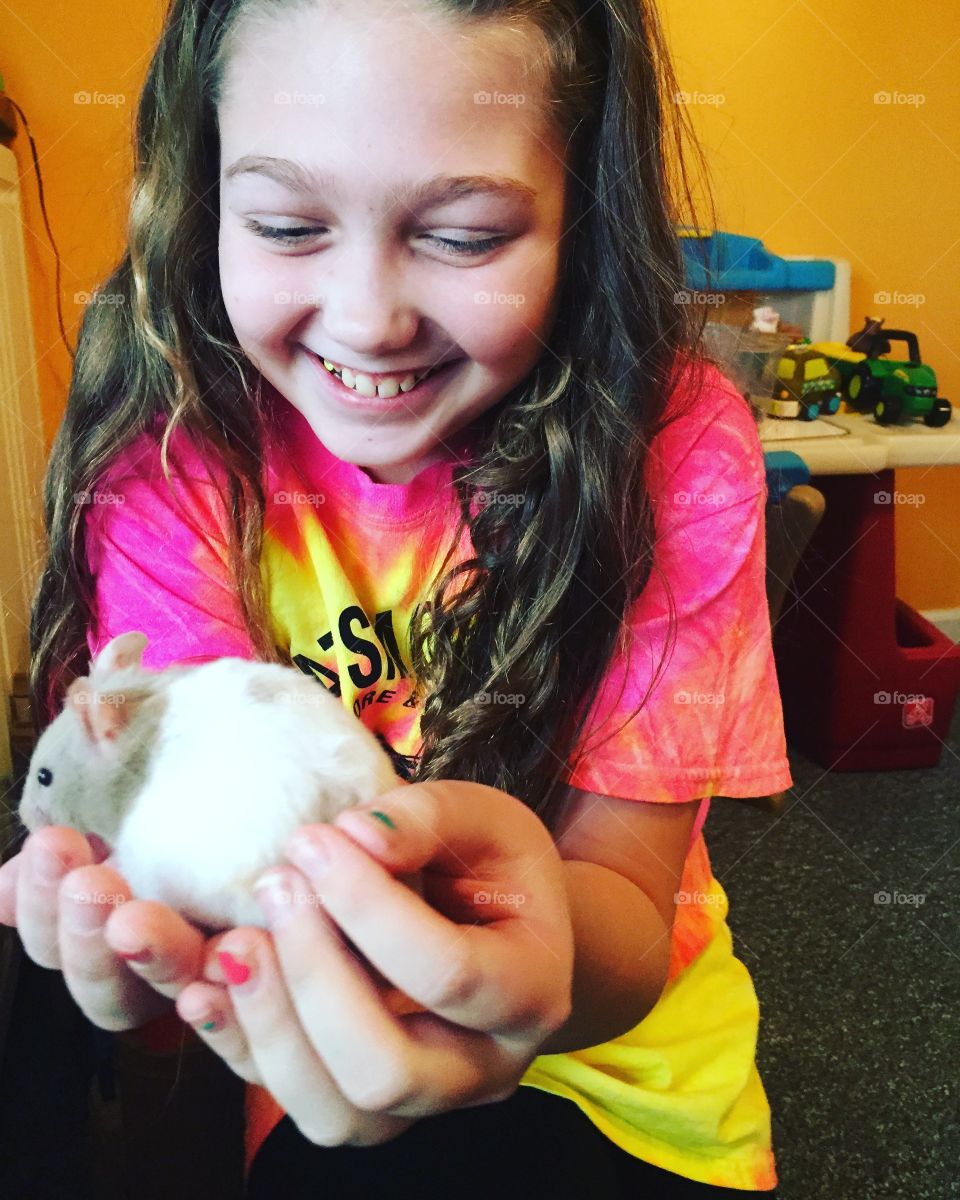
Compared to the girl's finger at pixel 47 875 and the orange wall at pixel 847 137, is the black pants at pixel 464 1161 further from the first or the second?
the orange wall at pixel 847 137

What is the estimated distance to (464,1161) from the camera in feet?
1.39

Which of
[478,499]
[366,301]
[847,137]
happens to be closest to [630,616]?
[478,499]

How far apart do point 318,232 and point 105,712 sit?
197 millimetres

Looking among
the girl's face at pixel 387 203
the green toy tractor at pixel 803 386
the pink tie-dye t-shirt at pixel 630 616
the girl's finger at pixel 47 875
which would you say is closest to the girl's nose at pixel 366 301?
the girl's face at pixel 387 203

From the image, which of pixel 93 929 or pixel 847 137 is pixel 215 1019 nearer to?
pixel 93 929

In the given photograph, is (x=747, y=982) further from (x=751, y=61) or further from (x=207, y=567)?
(x=751, y=61)

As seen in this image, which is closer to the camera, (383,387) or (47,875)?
(47,875)

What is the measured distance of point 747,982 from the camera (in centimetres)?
55

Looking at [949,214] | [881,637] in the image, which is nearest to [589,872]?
[881,637]

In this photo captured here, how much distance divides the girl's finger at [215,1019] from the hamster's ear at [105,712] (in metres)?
0.07

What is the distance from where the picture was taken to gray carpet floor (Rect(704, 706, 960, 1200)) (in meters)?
0.84

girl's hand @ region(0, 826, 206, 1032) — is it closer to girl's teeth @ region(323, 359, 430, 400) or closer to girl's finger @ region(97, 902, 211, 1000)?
girl's finger @ region(97, 902, 211, 1000)

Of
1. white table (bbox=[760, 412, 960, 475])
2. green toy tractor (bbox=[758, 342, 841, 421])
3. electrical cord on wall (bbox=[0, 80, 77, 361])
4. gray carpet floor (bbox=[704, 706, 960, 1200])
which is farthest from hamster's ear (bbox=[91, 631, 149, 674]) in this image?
green toy tractor (bbox=[758, 342, 841, 421])

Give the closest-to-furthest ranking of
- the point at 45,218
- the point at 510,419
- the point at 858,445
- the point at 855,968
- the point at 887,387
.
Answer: the point at 510,419
the point at 45,218
the point at 855,968
the point at 858,445
the point at 887,387
